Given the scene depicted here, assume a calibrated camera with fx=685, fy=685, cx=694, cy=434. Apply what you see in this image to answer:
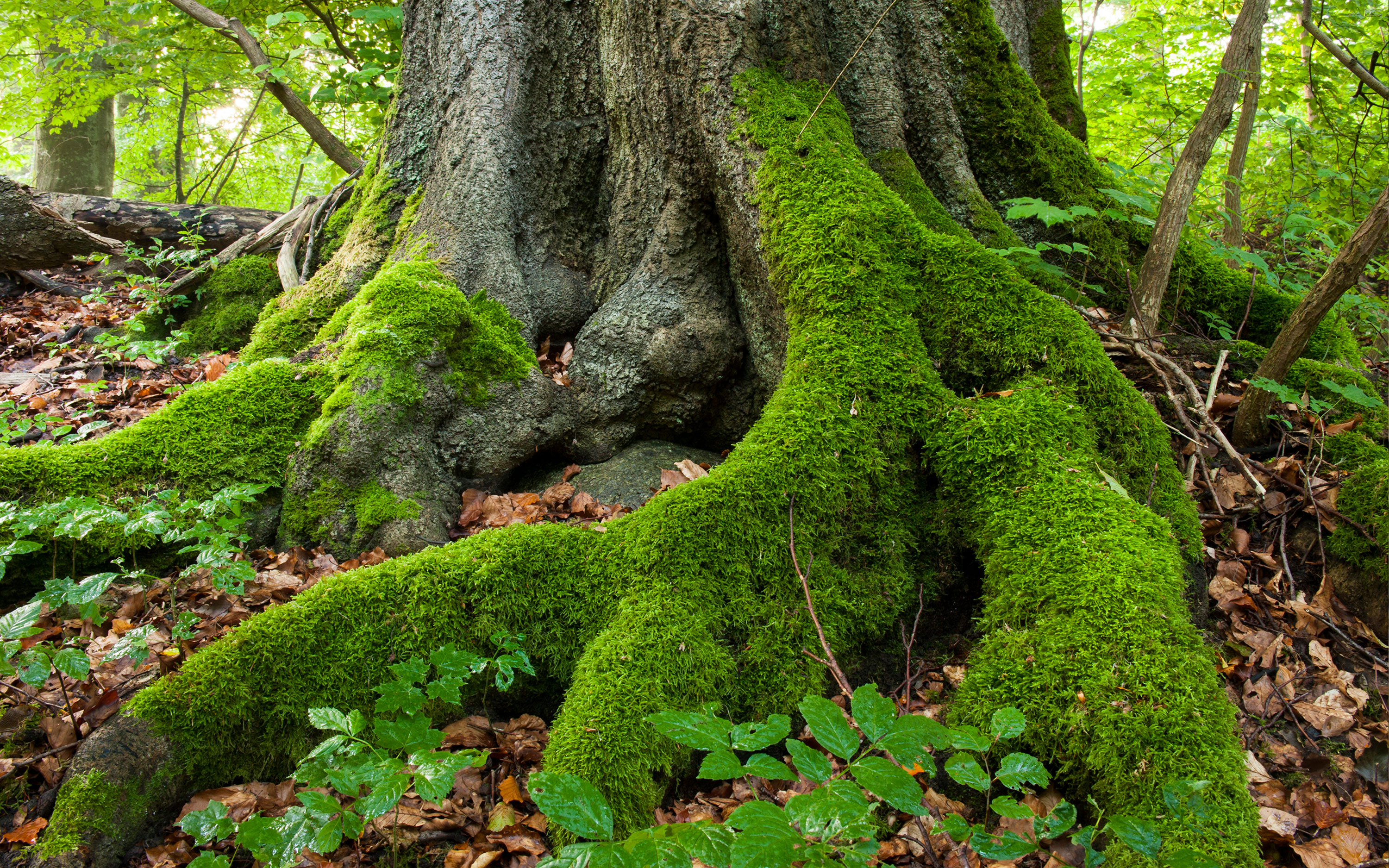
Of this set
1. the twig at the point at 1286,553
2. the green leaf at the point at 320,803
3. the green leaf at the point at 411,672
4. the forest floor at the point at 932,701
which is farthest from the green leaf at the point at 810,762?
the twig at the point at 1286,553

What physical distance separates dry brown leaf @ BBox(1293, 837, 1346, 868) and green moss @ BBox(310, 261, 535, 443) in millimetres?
3804

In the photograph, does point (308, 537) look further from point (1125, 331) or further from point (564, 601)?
point (1125, 331)

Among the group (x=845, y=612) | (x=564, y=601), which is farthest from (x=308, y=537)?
(x=845, y=612)

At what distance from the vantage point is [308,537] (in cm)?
329

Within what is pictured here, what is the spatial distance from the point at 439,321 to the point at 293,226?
11.6 feet

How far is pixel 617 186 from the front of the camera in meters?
4.58

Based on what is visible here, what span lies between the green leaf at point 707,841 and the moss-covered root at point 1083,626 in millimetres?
1210

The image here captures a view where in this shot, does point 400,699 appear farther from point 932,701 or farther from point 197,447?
point 197,447

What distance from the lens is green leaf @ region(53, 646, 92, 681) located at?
2082mm

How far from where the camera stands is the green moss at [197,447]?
10.2 ft

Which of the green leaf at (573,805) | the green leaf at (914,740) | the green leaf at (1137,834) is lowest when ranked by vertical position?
the green leaf at (1137,834)

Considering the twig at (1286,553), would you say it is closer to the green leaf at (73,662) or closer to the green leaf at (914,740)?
the green leaf at (914,740)

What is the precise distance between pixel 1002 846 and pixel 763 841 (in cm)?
62

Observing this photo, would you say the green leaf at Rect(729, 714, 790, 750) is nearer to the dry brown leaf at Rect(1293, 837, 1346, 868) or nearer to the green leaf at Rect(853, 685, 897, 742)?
the green leaf at Rect(853, 685, 897, 742)
